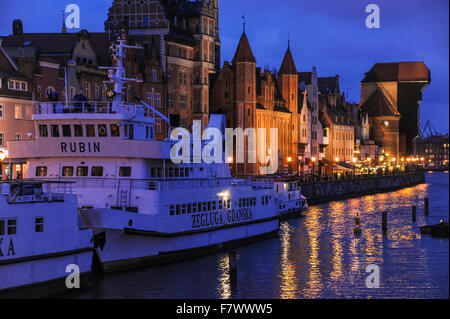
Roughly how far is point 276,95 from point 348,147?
1534 inches

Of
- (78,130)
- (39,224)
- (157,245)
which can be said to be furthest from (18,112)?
(39,224)

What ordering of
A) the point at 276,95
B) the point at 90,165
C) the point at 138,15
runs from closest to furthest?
1. the point at 90,165
2. the point at 138,15
3. the point at 276,95

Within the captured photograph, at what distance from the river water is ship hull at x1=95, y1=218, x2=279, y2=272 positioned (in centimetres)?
51

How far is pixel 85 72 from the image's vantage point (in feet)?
227

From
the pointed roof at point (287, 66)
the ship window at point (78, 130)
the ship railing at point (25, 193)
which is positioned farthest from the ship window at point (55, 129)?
the pointed roof at point (287, 66)

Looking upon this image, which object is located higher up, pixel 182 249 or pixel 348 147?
pixel 348 147

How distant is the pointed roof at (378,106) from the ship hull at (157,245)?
397 feet

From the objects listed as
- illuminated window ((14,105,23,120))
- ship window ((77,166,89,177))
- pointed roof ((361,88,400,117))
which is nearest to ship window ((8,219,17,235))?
ship window ((77,166,89,177))

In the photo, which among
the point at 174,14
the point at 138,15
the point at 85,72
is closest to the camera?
the point at 85,72

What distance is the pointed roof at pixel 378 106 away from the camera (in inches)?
6462

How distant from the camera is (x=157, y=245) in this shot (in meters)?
39.2
